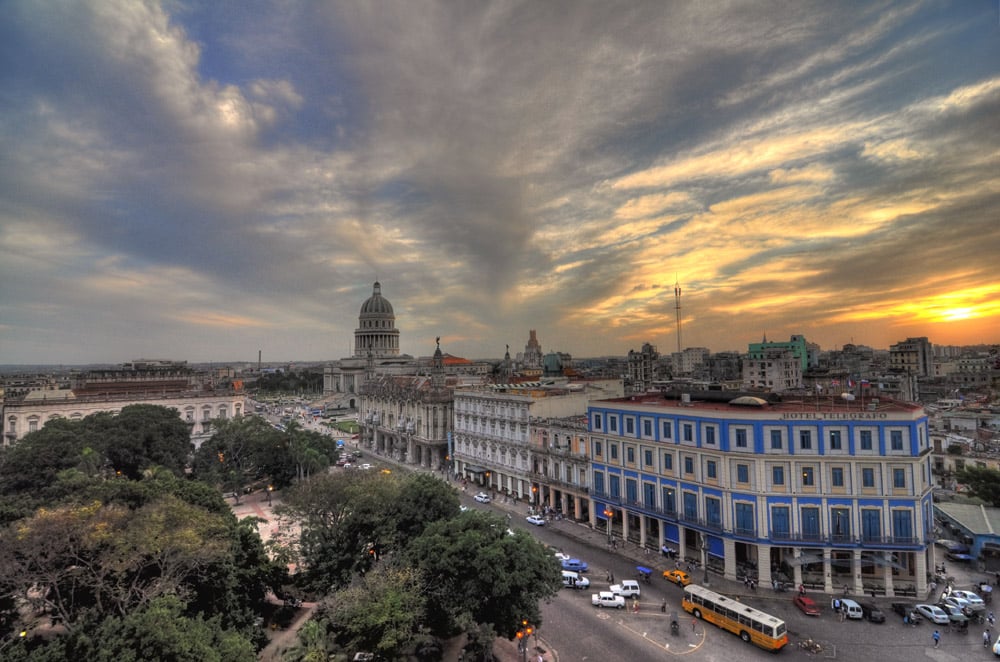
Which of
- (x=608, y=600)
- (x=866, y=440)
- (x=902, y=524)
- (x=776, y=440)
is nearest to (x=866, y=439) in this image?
(x=866, y=440)

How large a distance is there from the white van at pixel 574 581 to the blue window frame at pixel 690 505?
10.5 meters

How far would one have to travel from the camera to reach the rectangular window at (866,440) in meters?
37.9

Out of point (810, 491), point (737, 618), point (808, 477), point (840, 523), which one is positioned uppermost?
point (808, 477)

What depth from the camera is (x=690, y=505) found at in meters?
43.9

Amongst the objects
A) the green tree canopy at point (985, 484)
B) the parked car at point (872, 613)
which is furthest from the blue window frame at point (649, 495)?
the green tree canopy at point (985, 484)

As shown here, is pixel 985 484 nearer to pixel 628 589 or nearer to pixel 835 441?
pixel 835 441

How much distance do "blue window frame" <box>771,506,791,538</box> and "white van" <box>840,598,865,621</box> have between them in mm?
5351

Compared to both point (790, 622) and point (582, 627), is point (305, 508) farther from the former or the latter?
point (790, 622)

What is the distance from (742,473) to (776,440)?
3662 mm

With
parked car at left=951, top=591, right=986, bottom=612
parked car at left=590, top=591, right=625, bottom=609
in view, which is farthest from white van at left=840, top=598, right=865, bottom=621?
parked car at left=590, top=591, right=625, bottom=609

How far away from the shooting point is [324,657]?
2462cm

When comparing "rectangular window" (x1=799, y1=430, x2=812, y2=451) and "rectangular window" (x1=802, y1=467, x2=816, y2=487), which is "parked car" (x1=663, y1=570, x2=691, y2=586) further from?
"rectangular window" (x1=799, y1=430, x2=812, y2=451)

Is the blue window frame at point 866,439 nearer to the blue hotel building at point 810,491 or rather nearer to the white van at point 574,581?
the blue hotel building at point 810,491

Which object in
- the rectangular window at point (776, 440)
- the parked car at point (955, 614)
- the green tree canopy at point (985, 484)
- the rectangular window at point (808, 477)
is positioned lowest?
the parked car at point (955, 614)
